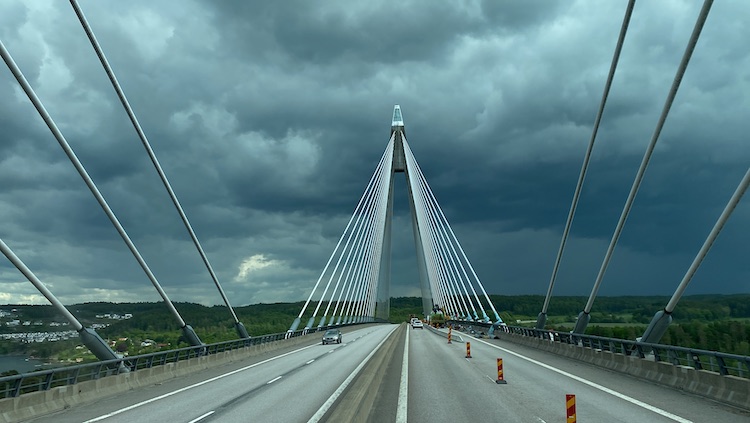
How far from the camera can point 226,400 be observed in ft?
57.8

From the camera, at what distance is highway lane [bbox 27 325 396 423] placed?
1457 cm

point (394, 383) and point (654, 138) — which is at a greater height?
point (654, 138)

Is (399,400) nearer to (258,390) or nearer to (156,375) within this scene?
(258,390)

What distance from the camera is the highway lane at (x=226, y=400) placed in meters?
14.6

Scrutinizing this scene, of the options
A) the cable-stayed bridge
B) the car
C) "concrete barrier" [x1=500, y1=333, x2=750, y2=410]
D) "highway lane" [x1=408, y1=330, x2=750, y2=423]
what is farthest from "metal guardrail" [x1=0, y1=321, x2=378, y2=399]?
the car

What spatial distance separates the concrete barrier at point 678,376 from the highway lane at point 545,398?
324 millimetres

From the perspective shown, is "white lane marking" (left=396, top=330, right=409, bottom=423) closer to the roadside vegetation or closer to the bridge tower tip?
the roadside vegetation

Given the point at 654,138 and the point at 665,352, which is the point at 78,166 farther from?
the point at 665,352

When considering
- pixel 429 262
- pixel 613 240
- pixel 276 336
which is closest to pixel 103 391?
pixel 613 240

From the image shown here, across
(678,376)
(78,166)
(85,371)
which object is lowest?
(678,376)

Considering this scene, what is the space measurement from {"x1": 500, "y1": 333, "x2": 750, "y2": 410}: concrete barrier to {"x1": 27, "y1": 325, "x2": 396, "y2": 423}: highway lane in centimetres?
918

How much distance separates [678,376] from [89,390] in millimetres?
16215

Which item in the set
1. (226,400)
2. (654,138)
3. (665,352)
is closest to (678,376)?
(654,138)

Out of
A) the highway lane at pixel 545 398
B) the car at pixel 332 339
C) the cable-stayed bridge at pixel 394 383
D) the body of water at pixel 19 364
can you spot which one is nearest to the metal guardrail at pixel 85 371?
the cable-stayed bridge at pixel 394 383
